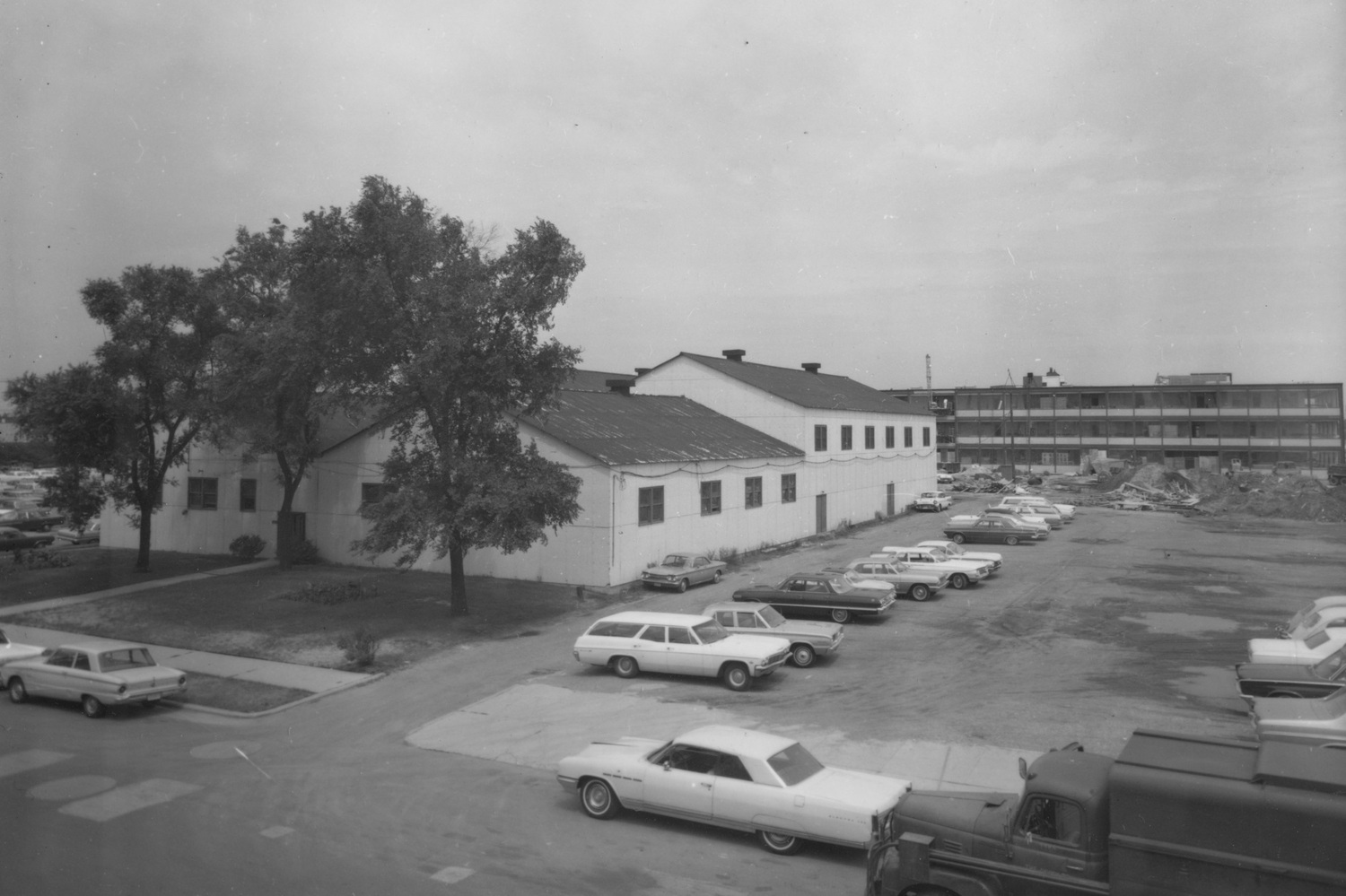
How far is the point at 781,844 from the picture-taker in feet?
35.2

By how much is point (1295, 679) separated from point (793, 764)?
1030cm

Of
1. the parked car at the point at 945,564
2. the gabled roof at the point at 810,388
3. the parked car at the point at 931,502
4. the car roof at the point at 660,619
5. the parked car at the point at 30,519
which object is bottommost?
the car roof at the point at 660,619

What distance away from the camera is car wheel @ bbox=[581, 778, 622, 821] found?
1178cm

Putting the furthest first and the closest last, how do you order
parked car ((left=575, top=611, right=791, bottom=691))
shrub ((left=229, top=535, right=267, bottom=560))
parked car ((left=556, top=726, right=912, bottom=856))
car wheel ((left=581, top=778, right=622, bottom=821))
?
shrub ((left=229, top=535, right=267, bottom=560)), parked car ((left=575, top=611, right=791, bottom=691)), car wheel ((left=581, top=778, right=622, bottom=821)), parked car ((left=556, top=726, right=912, bottom=856))

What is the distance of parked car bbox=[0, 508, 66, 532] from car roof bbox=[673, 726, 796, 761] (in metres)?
49.4

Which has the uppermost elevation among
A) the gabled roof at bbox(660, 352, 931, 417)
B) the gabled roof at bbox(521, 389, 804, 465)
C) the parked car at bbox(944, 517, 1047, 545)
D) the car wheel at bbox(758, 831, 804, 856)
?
the gabled roof at bbox(660, 352, 931, 417)

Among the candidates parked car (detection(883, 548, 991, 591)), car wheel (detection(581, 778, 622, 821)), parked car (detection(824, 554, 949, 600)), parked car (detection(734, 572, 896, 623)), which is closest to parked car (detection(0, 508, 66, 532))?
parked car (detection(734, 572, 896, 623))

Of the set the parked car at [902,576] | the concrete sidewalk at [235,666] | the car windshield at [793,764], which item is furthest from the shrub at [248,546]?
the car windshield at [793,764]

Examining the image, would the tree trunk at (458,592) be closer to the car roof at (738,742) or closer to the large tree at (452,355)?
the large tree at (452,355)

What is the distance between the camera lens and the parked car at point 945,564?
96.9 ft

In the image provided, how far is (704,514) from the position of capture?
35.7 metres

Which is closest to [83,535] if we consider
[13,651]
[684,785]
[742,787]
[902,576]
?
[13,651]

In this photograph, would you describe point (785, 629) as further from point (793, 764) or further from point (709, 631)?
point (793, 764)

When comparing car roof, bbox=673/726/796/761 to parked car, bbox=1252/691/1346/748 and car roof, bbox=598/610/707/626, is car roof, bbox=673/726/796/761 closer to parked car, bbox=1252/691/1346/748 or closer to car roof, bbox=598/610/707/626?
parked car, bbox=1252/691/1346/748
